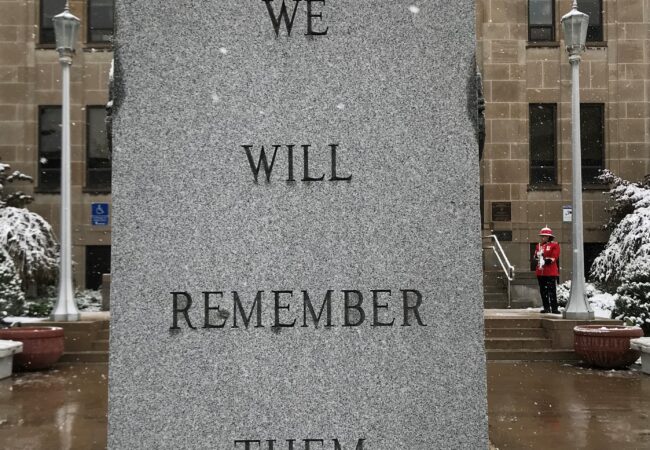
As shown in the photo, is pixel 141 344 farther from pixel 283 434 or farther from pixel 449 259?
pixel 449 259

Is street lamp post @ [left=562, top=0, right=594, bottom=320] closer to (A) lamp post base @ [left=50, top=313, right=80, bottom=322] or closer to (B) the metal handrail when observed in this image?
(B) the metal handrail

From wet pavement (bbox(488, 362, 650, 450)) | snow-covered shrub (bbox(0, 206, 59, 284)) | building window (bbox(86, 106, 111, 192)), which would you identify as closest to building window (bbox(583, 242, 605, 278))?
wet pavement (bbox(488, 362, 650, 450))

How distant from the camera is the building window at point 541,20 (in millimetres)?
26812

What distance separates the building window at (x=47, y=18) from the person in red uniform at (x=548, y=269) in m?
17.9

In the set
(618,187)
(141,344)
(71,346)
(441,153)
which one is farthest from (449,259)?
(618,187)

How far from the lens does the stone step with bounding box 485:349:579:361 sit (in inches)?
601

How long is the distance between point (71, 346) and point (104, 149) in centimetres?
1223

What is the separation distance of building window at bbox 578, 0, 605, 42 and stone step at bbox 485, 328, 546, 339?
14062 mm

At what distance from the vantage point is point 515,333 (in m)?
16.3

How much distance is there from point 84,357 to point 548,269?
10.2 metres

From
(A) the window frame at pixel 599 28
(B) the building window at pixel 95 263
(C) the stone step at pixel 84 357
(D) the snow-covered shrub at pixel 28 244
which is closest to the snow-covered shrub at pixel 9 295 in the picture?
(C) the stone step at pixel 84 357

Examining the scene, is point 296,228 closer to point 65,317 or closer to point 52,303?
point 65,317

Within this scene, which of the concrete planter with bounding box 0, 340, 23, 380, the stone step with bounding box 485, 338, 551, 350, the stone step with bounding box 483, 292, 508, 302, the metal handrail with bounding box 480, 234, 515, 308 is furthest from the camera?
the stone step with bounding box 483, 292, 508, 302

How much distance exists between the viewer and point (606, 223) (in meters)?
25.6
